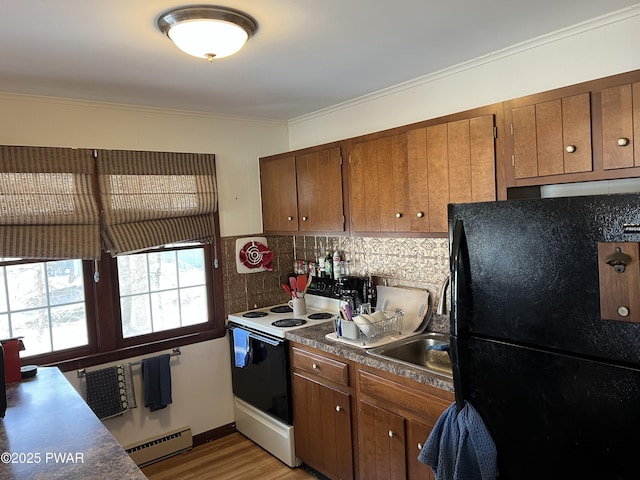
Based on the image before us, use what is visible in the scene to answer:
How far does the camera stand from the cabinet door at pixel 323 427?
264 cm

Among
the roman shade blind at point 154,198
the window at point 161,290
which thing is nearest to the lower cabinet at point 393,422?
the window at point 161,290

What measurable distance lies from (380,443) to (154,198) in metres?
2.05

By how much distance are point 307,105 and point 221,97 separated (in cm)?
63

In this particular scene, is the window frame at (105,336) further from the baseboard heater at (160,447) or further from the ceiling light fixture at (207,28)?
the ceiling light fixture at (207,28)

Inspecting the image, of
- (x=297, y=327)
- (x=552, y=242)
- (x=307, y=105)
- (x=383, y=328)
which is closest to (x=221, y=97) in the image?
(x=307, y=105)

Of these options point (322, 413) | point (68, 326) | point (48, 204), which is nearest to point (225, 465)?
point (322, 413)

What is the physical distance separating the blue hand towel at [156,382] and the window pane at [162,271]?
485 mm

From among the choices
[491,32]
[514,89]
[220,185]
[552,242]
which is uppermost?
[491,32]

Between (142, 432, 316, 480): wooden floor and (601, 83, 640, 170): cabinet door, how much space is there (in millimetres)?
2404

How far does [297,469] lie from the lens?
9.93 ft

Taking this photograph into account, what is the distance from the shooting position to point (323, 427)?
2779mm

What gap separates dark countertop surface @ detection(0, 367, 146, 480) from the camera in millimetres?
1457

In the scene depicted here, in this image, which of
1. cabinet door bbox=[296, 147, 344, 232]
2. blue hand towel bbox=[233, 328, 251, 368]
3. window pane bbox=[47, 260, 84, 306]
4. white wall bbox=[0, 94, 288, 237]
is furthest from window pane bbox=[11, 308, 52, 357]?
cabinet door bbox=[296, 147, 344, 232]

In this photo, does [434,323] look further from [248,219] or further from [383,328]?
[248,219]
